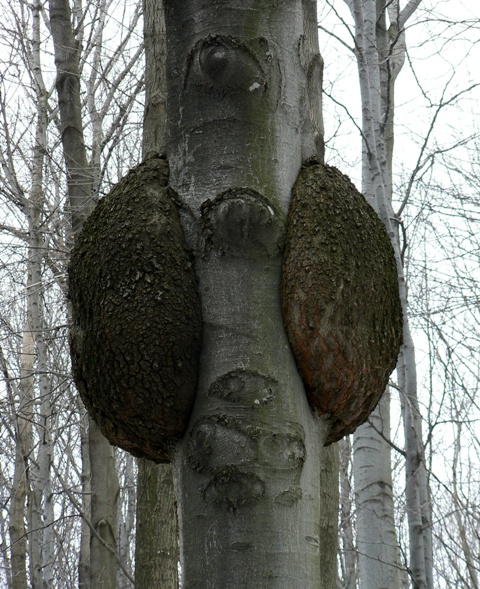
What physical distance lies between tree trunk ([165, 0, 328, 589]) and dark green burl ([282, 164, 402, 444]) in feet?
0.12

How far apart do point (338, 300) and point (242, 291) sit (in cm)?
21

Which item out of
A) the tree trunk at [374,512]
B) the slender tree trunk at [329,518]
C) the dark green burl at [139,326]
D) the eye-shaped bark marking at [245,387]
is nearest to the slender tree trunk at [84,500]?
the tree trunk at [374,512]

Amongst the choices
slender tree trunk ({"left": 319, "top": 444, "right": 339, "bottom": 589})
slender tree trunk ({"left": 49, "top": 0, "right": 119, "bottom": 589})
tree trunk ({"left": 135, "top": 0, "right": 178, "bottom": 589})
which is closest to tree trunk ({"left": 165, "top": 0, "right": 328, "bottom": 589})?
slender tree trunk ({"left": 319, "top": 444, "right": 339, "bottom": 589})

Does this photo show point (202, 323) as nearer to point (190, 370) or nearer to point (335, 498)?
point (190, 370)

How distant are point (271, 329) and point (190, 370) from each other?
0.63ft

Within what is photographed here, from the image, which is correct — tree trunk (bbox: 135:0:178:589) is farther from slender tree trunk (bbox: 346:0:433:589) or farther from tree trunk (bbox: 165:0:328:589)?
tree trunk (bbox: 165:0:328:589)

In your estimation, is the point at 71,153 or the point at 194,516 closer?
the point at 194,516

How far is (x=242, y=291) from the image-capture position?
1.65 meters

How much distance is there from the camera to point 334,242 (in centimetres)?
171

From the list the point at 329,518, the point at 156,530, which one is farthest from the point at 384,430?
the point at 156,530

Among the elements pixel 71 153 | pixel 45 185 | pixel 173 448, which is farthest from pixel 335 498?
pixel 45 185

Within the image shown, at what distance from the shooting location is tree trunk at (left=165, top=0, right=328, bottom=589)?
1474 millimetres

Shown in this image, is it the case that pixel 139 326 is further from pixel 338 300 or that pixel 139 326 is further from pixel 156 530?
pixel 156 530

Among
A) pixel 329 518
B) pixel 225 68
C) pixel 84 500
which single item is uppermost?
pixel 84 500
